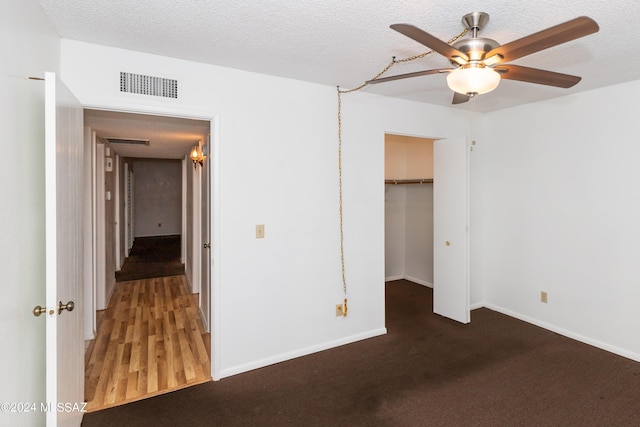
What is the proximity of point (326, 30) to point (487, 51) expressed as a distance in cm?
90

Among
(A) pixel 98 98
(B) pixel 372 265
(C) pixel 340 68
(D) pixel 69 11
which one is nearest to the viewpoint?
(D) pixel 69 11

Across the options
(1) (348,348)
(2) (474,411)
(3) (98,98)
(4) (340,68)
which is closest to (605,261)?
(2) (474,411)

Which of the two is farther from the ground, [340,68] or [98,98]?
[340,68]

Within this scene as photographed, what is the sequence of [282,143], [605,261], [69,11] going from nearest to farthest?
[69,11] < [282,143] < [605,261]

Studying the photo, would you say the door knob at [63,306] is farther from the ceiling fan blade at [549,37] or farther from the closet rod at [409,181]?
the closet rod at [409,181]

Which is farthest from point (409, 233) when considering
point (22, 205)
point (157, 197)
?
point (157, 197)

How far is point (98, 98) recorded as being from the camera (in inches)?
90.5

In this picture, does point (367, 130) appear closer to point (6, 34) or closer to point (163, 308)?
point (6, 34)

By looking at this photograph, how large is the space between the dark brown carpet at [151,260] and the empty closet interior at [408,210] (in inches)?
151

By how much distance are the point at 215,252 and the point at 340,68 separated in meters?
1.73

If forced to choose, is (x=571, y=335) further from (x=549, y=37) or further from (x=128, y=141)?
(x=128, y=141)

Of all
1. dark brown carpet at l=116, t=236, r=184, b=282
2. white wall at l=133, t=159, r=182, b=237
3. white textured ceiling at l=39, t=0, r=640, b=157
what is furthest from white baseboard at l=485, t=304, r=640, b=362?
white wall at l=133, t=159, r=182, b=237

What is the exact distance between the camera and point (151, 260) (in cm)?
736

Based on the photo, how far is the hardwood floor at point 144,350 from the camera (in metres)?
2.61
